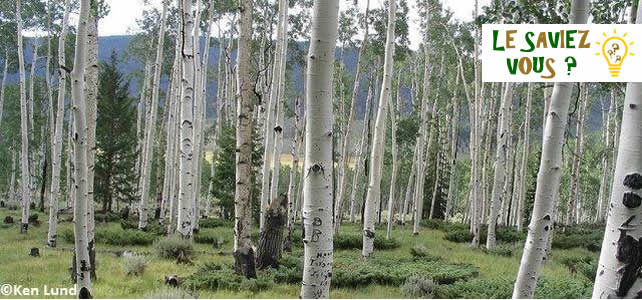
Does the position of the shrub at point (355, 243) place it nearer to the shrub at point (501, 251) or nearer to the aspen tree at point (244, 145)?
the shrub at point (501, 251)

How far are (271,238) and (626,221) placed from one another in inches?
331

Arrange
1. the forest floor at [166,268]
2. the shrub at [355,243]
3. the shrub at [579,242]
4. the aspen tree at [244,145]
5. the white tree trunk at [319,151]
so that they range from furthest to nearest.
→ 1. the shrub at [579,242]
2. the shrub at [355,243]
3. the aspen tree at [244,145]
4. the forest floor at [166,268]
5. the white tree trunk at [319,151]

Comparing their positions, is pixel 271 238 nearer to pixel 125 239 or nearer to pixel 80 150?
pixel 80 150

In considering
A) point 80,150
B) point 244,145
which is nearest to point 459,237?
point 244,145

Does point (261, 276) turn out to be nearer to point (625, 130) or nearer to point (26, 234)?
point (625, 130)

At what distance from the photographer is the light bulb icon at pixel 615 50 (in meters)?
4.71

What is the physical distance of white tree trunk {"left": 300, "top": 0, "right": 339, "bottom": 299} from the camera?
3.79 metres

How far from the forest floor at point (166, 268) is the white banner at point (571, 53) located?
479 cm

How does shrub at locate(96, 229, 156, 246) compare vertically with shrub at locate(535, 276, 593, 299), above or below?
below

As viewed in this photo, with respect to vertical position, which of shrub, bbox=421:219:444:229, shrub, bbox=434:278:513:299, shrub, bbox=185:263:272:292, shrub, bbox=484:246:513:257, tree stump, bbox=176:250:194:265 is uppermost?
shrub, bbox=185:263:272:292

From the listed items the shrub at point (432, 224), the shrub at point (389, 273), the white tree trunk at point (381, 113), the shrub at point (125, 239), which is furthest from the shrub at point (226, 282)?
the shrub at point (432, 224)

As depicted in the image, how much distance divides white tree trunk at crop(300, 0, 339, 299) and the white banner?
1826 millimetres

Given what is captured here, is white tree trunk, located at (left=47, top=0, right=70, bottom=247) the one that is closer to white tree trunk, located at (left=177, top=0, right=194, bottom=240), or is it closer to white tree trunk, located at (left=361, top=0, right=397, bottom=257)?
white tree trunk, located at (left=177, top=0, right=194, bottom=240)

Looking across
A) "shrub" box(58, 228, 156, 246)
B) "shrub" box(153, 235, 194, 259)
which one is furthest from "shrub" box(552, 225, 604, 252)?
"shrub" box(58, 228, 156, 246)
